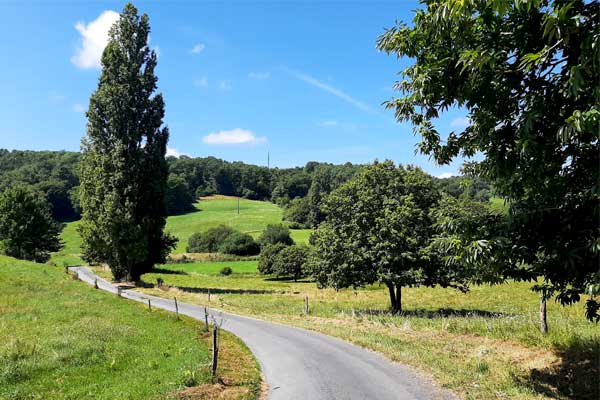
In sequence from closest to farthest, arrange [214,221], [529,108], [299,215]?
[529,108] < [214,221] < [299,215]

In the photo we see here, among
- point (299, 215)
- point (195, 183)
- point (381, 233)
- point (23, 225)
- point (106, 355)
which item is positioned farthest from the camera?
point (195, 183)

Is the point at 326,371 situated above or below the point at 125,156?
below

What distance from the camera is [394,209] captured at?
26641 millimetres

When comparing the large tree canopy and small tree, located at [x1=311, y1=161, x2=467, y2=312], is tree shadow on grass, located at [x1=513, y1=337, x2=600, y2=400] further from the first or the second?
small tree, located at [x1=311, y1=161, x2=467, y2=312]

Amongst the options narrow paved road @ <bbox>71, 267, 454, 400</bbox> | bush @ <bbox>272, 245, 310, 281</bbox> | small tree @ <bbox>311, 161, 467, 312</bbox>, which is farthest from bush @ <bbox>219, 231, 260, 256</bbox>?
narrow paved road @ <bbox>71, 267, 454, 400</bbox>

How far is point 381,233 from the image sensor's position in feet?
84.9

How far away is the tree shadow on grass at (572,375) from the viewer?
991cm

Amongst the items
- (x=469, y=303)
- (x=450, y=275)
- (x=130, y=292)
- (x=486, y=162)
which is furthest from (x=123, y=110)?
(x=486, y=162)

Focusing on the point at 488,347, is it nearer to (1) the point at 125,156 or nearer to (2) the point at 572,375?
(2) the point at 572,375

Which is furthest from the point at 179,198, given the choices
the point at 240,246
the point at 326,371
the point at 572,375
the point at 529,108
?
the point at 529,108

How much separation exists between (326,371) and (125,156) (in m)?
35.8

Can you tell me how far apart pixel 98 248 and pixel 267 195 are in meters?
152

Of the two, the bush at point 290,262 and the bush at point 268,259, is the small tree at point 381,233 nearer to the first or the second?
the bush at point 290,262

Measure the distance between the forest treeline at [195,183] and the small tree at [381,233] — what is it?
93.5m
